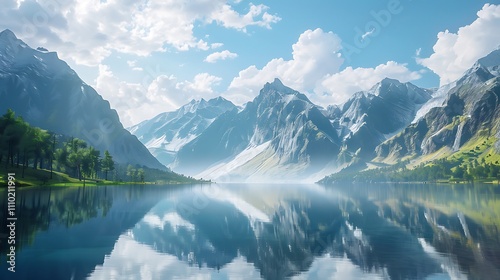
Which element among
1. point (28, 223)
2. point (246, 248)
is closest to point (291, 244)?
point (246, 248)

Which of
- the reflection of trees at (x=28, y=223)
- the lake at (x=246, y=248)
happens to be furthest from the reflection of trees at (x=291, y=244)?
the reflection of trees at (x=28, y=223)

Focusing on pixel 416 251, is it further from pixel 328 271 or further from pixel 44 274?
pixel 44 274

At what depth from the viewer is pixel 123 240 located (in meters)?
43.0

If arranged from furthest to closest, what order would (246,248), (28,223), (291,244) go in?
1. (28,223)
2. (291,244)
3. (246,248)

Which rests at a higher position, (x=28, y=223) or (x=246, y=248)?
(x=28, y=223)

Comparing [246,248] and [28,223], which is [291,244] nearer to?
[246,248]

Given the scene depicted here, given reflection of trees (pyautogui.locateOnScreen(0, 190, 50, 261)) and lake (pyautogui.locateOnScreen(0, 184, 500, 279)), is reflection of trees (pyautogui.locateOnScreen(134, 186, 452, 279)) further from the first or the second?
reflection of trees (pyautogui.locateOnScreen(0, 190, 50, 261))

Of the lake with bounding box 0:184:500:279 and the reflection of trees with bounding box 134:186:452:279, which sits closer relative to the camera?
the lake with bounding box 0:184:500:279

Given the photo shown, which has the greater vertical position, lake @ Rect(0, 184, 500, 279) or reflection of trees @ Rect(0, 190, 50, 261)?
reflection of trees @ Rect(0, 190, 50, 261)

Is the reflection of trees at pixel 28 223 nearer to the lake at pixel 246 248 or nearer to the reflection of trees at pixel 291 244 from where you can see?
the lake at pixel 246 248

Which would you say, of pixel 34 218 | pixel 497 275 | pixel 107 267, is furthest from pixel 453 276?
pixel 34 218

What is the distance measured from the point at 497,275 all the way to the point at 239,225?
118 feet

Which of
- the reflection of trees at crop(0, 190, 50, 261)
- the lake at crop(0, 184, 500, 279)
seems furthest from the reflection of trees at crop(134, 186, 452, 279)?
the reflection of trees at crop(0, 190, 50, 261)

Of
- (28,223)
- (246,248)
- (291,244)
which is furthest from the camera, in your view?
(28,223)
